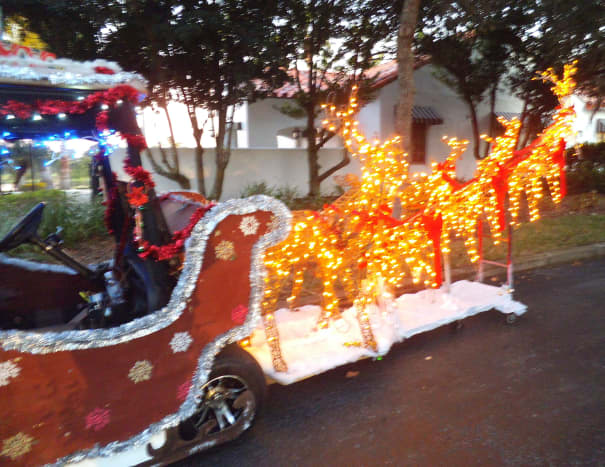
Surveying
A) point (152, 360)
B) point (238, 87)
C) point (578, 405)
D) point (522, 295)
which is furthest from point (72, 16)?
point (578, 405)

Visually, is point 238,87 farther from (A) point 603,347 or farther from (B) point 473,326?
(A) point 603,347

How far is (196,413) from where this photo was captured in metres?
3.05

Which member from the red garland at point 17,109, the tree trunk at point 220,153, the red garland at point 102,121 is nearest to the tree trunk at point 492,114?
the tree trunk at point 220,153

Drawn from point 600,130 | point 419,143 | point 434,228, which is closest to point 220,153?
point 434,228

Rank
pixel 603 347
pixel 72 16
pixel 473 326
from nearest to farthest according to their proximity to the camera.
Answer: pixel 603 347 < pixel 473 326 < pixel 72 16

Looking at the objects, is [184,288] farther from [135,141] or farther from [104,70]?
[104,70]

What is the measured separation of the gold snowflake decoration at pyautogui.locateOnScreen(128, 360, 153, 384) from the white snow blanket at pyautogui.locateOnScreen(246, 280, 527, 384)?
105 centimetres

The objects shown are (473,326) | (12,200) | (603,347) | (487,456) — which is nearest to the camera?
(487,456)

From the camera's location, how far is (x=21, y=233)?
3.49m

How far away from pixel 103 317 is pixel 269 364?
1199 millimetres

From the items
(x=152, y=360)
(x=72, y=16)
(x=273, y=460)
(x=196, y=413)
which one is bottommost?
(x=273, y=460)

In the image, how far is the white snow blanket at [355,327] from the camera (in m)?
3.67

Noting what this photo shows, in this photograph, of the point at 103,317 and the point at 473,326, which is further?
the point at 473,326

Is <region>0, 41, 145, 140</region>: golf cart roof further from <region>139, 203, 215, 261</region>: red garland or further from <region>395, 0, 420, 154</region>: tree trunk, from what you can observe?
<region>395, 0, 420, 154</region>: tree trunk
